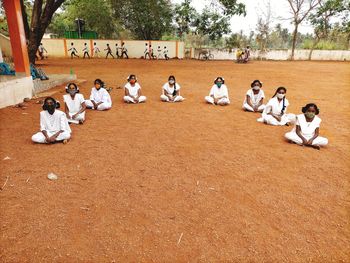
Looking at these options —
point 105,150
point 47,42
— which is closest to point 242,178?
point 105,150

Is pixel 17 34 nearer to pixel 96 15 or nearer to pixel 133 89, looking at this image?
pixel 133 89

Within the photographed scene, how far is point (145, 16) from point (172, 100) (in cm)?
2187

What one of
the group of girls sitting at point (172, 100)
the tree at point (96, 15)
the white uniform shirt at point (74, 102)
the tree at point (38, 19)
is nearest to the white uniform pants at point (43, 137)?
the group of girls sitting at point (172, 100)

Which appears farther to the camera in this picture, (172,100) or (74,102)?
(172,100)

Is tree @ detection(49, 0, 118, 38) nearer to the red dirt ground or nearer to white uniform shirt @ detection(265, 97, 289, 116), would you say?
white uniform shirt @ detection(265, 97, 289, 116)

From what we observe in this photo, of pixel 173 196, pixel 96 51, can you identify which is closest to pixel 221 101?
pixel 173 196

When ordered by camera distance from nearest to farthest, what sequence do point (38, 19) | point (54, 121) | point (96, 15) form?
point (54, 121)
point (38, 19)
point (96, 15)

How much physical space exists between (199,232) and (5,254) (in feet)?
5.97

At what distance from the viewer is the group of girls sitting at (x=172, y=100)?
490cm

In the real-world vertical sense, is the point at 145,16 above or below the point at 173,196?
above

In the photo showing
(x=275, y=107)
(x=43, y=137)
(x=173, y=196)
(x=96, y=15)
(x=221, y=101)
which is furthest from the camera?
(x=96, y=15)

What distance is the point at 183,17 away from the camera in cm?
2827

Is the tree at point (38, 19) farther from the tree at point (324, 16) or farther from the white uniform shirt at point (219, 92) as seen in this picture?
the tree at point (324, 16)

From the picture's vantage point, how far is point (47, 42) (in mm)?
25875
